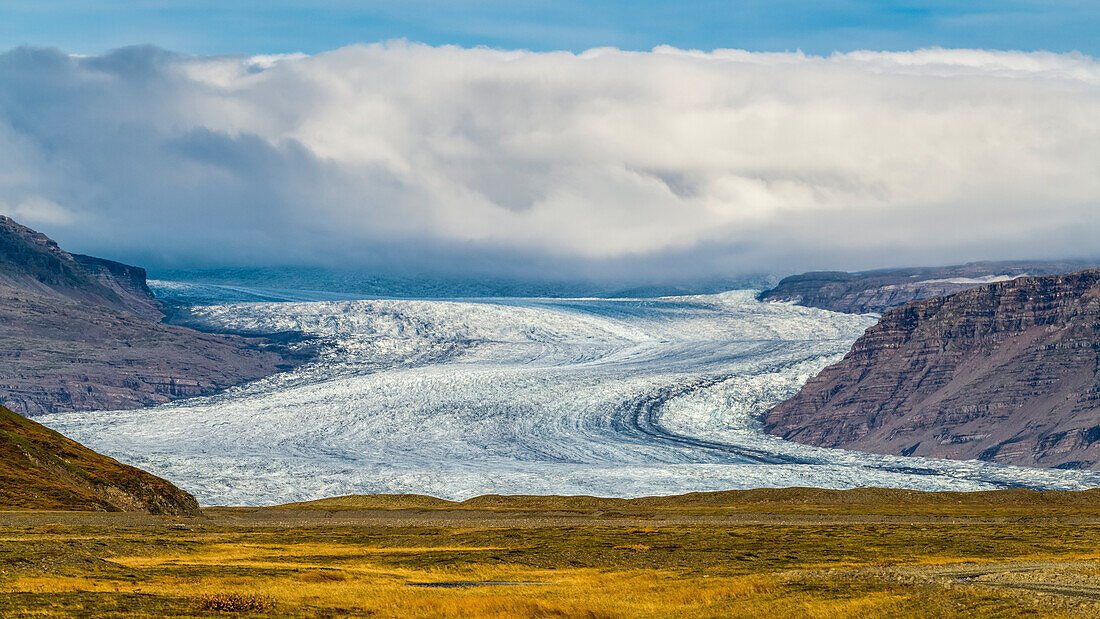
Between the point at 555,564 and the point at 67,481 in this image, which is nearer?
the point at 555,564

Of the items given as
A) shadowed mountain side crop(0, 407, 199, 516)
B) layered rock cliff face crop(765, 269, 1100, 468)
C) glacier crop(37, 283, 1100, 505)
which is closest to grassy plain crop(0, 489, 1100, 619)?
shadowed mountain side crop(0, 407, 199, 516)

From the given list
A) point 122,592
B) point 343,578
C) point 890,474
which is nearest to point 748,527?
point 343,578

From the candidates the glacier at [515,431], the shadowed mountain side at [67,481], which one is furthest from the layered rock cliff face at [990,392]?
the shadowed mountain side at [67,481]

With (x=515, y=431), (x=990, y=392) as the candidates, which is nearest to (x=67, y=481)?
(x=515, y=431)

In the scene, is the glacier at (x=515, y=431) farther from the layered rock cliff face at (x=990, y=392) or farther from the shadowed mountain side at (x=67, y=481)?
the shadowed mountain side at (x=67, y=481)

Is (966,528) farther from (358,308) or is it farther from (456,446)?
(358,308)

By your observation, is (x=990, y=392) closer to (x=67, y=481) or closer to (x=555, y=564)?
(x=67, y=481)
